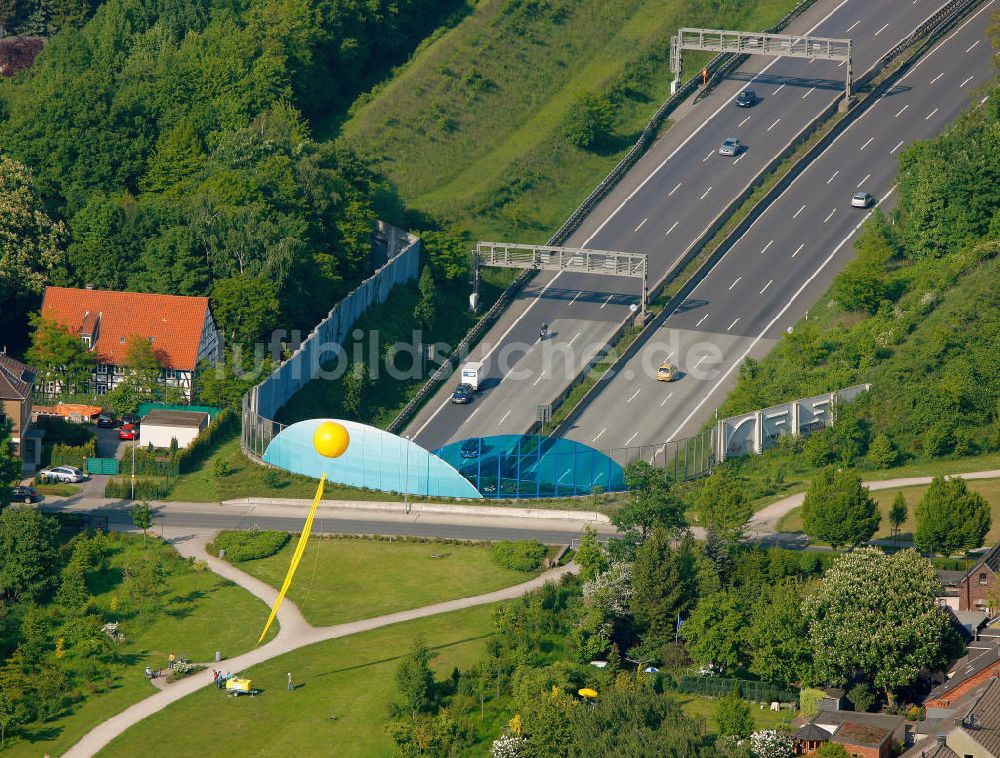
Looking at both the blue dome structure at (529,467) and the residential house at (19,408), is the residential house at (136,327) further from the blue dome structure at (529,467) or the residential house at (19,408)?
the blue dome structure at (529,467)

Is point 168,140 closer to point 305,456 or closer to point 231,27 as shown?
point 231,27

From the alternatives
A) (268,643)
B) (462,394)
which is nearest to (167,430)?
(462,394)

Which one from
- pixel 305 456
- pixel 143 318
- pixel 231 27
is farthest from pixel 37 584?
pixel 231 27

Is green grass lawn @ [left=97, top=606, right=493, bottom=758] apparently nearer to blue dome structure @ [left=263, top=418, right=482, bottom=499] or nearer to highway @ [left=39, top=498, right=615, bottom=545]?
highway @ [left=39, top=498, right=615, bottom=545]

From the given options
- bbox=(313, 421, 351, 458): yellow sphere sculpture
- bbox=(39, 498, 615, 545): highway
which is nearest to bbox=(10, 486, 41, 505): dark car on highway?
bbox=(39, 498, 615, 545): highway

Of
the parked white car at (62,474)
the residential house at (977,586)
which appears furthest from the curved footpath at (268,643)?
the residential house at (977,586)
